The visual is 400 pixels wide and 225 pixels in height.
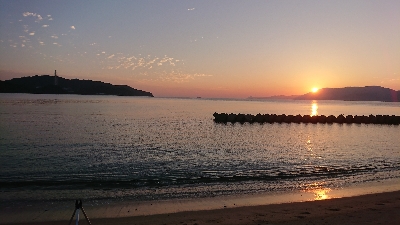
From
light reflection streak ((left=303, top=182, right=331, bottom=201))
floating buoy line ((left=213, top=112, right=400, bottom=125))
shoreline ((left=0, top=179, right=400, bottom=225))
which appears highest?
floating buoy line ((left=213, top=112, right=400, bottom=125))

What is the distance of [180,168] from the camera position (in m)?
17.2

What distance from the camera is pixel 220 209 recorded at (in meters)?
10.4

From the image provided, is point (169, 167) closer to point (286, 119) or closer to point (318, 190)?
point (318, 190)

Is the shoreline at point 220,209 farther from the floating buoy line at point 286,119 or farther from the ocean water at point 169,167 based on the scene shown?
the floating buoy line at point 286,119

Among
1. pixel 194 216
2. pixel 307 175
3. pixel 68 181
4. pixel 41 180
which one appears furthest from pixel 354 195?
pixel 41 180

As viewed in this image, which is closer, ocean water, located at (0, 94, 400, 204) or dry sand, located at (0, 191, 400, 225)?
dry sand, located at (0, 191, 400, 225)

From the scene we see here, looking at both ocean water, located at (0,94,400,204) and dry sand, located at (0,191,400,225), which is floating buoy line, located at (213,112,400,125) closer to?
ocean water, located at (0,94,400,204)

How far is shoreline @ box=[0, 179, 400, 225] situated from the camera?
9328 mm

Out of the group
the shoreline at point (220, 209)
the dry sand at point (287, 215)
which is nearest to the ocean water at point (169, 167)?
the shoreline at point (220, 209)

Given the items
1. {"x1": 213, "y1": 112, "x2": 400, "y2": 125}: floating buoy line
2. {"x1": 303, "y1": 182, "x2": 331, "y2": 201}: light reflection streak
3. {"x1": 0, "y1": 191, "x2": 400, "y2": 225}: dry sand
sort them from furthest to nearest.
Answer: {"x1": 213, "y1": 112, "x2": 400, "y2": 125}: floating buoy line < {"x1": 303, "y1": 182, "x2": 331, "y2": 201}: light reflection streak < {"x1": 0, "y1": 191, "x2": 400, "y2": 225}: dry sand

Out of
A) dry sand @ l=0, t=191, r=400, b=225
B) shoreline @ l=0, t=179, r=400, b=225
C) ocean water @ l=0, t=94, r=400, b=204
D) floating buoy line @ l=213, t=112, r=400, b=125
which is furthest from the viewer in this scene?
floating buoy line @ l=213, t=112, r=400, b=125

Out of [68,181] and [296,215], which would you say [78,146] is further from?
[296,215]

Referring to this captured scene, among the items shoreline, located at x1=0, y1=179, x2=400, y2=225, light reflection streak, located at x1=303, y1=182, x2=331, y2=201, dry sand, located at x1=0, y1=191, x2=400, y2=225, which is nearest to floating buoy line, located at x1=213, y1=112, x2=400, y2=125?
light reflection streak, located at x1=303, y1=182, x2=331, y2=201

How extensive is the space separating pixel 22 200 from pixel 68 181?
280cm
